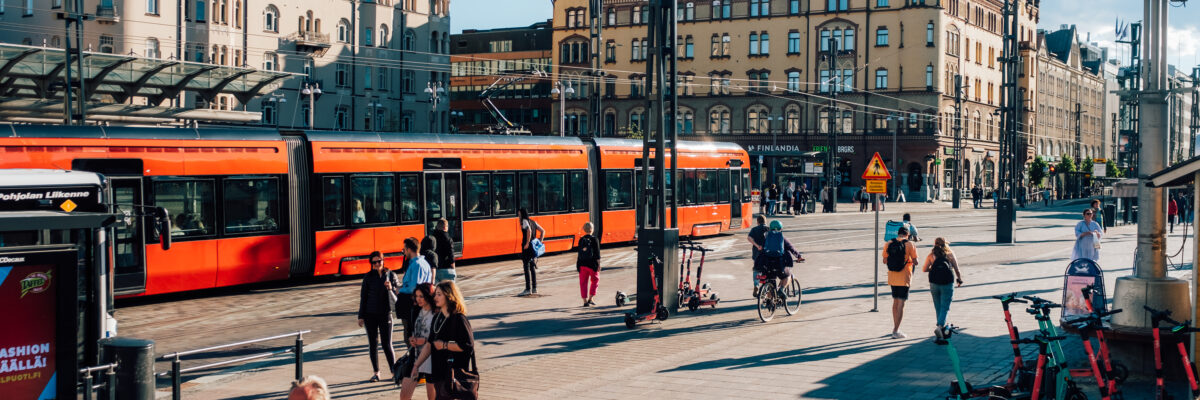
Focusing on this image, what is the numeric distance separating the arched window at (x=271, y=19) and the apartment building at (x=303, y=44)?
2.1 inches

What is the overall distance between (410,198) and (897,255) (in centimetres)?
1152

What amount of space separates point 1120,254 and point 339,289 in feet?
67.0

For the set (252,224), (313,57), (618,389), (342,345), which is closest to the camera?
(618,389)

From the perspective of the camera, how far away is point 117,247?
1762 cm

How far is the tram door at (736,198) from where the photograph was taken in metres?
34.8

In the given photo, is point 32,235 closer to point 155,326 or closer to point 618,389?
point 618,389

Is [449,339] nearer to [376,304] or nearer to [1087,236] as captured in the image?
[376,304]

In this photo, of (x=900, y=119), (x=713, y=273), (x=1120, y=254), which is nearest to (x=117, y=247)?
(x=713, y=273)

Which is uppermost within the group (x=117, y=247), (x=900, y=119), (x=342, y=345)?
(x=900, y=119)

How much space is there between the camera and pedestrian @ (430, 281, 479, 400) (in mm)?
8664

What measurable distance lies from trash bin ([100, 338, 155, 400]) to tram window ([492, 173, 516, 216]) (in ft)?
55.3

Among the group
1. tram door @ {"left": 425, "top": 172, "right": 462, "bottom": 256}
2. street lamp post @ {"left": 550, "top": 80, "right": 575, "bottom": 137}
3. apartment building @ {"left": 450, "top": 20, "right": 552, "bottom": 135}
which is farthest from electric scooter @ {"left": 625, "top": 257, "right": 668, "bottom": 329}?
apartment building @ {"left": 450, "top": 20, "right": 552, "bottom": 135}

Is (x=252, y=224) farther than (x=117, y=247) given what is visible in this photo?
Yes

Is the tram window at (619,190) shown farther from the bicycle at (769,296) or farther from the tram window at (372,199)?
the bicycle at (769,296)
